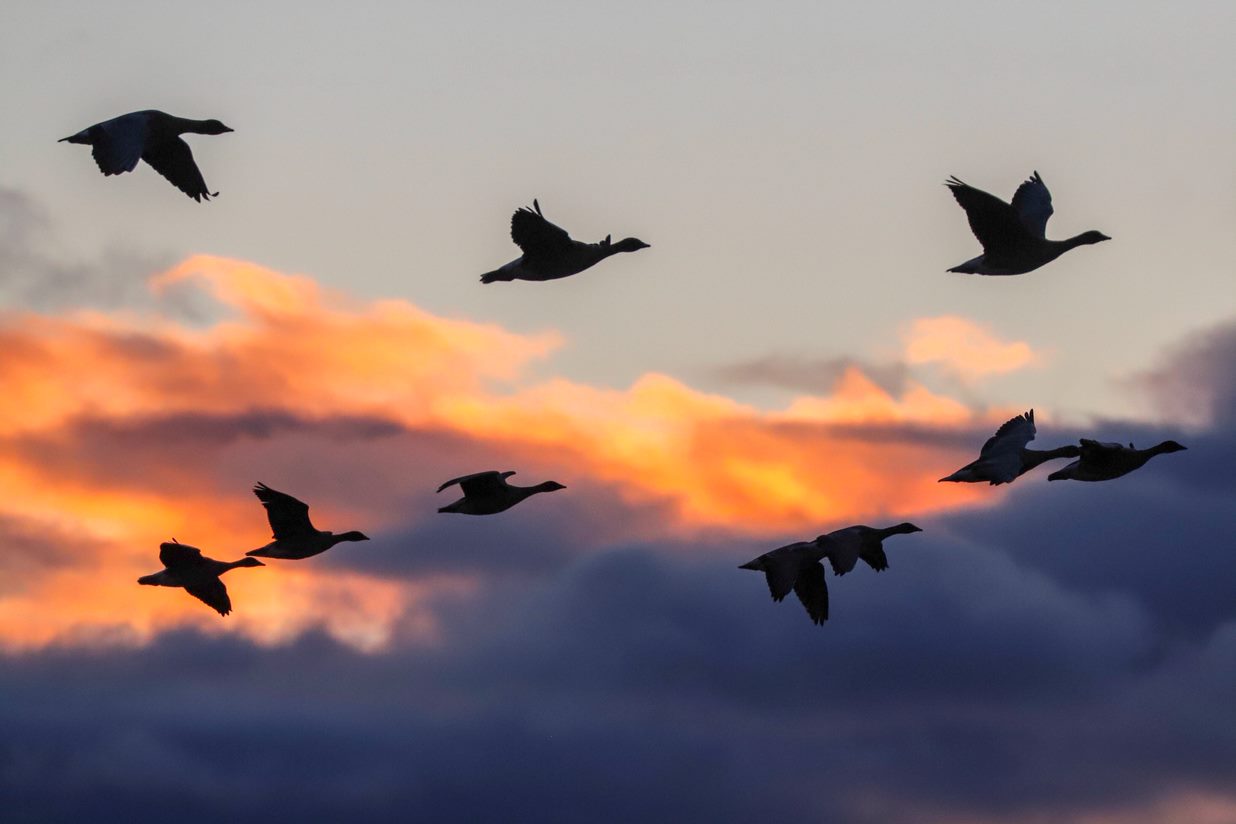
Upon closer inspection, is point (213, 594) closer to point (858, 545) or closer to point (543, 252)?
point (543, 252)

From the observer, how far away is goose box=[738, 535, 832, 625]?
3984 centimetres

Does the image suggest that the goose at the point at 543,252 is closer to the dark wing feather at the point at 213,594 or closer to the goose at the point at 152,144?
the goose at the point at 152,144

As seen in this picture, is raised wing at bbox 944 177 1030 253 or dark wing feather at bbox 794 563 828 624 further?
dark wing feather at bbox 794 563 828 624

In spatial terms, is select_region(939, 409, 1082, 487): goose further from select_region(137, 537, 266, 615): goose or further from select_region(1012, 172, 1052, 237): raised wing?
select_region(137, 537, 266, 615): goose

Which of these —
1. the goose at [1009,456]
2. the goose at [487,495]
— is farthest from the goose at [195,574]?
the goose at [1009,456]

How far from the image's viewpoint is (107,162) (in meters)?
35.7

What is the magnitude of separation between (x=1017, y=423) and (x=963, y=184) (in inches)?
213

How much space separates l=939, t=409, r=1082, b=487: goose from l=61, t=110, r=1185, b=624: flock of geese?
0.06 ft

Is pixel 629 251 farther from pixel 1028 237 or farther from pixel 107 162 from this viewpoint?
A: pixel 107 162

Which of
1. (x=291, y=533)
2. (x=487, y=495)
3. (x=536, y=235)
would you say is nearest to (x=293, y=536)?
(x=291, y=533)

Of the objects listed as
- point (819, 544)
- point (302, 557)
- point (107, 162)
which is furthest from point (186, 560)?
point (819, 544)

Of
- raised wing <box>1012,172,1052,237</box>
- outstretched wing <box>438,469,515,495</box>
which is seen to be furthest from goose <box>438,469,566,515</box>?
raised wing <box>1012,172,1052,237</box>

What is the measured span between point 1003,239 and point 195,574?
1707 centimetres

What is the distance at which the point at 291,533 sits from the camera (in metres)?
41.8
